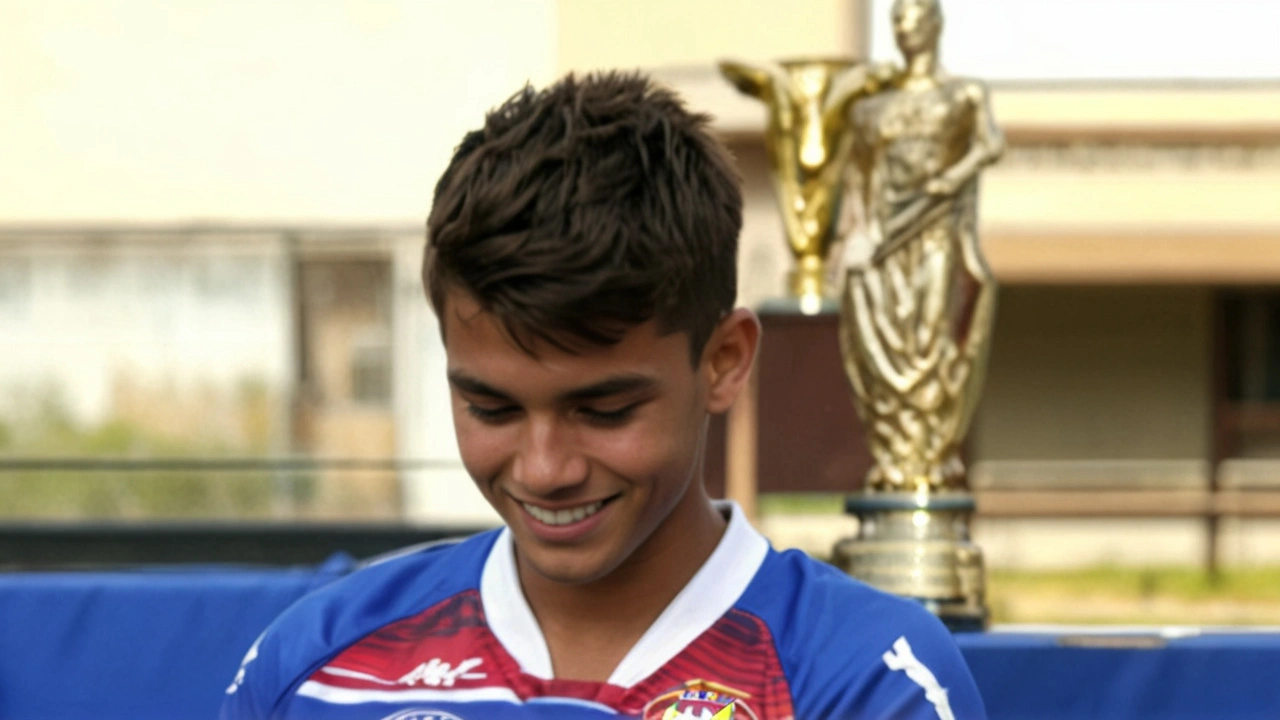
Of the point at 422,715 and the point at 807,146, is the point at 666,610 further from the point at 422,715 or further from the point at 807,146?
the point at 807,146

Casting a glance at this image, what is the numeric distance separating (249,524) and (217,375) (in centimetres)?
914

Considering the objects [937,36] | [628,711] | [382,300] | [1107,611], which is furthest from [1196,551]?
[628,711]

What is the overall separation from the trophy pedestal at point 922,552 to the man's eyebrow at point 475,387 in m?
1.30

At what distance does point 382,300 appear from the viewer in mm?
14312

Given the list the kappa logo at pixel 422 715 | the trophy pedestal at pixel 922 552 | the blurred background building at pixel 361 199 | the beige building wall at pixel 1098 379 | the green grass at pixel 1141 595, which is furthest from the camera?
the beige building wall at pixel 1098 379

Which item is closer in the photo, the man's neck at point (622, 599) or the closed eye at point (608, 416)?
the closed eye at point (608, 416)

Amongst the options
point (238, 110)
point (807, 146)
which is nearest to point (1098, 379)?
point (238, 110)

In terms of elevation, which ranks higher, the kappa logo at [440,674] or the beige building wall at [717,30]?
the beige building wall at [717,30]

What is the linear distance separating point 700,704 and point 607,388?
31 cm

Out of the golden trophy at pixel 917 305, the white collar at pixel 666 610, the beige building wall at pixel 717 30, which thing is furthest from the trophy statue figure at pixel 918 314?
the beige building wall at pixel 717 30

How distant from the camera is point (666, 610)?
1.82 meters

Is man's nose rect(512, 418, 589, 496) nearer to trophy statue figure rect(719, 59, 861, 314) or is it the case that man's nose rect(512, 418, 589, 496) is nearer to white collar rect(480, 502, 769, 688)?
white collar rect(480, 502, 769, 688)

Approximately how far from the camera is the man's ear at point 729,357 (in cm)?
179

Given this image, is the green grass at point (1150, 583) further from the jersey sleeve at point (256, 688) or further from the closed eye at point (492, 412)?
the closed eye at point (492, 412)
